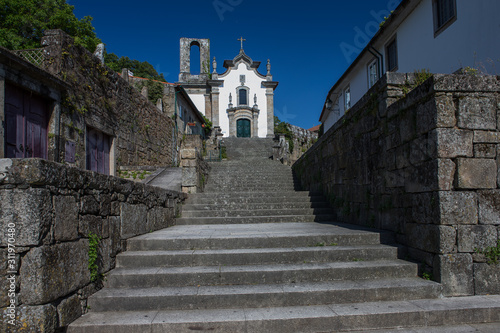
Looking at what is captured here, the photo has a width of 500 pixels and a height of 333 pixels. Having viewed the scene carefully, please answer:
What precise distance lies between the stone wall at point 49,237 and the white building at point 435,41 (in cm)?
517

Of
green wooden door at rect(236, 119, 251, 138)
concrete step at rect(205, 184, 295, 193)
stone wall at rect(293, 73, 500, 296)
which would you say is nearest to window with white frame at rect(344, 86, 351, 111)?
concrete step at rect(205, 184, 295, 193)

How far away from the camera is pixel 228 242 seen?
4363 mm

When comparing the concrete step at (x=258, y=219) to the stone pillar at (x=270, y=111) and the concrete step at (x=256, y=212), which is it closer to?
the concrete step at (x=256, y=212)

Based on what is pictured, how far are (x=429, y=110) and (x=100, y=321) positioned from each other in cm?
400

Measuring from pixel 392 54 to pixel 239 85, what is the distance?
24.2 m

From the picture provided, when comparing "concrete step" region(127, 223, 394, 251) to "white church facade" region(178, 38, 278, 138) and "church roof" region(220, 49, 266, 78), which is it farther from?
"church roof" region(220, 49, 266, 78)

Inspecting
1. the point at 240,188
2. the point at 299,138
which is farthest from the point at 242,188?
the point at 299,138

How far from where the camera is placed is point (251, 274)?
11.8 ft

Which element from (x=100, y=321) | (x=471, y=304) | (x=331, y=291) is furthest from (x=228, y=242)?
(x=471, y=304)

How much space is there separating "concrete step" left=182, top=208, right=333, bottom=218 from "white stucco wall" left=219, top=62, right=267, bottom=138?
26.3 m

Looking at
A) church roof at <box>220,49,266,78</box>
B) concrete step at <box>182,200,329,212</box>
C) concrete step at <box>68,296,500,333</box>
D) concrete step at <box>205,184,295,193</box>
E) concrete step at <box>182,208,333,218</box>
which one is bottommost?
concrete step at <box>68,296,500,333</box>

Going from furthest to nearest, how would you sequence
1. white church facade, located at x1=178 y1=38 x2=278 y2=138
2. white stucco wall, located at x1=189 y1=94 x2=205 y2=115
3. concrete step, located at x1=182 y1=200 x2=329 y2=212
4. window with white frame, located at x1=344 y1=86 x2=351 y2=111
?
white stucco wall, located at x1=189 y1=94 x2=205 y2=115
white church facade, located at x1=178 y1=38 x2=278 y2=138
window with white frame, located at x1=344 y1=86 x2=351 y2=111
concrete step, located at x1=182 y1=200 x2=329 y2=212

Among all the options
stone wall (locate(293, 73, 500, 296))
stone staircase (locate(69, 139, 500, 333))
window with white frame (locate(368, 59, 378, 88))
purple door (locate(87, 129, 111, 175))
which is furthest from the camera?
window with white frame (locate(368, 59, 378, 88))

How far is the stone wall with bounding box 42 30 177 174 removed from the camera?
7766 mm
